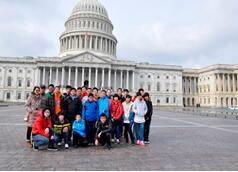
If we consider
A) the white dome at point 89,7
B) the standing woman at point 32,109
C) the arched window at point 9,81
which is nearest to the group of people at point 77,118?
the standing woman at point 32,109

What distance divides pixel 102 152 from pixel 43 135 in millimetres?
2391

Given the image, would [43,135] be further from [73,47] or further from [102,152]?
[73,47]

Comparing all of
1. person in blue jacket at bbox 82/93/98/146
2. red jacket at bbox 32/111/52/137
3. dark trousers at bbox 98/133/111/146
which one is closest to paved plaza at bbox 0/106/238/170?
dark trousers at bbox 98/133/111/146

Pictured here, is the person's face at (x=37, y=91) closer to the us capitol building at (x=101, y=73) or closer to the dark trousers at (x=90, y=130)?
the dark trousers at (x=90, y=130)

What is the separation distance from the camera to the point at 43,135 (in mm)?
7719

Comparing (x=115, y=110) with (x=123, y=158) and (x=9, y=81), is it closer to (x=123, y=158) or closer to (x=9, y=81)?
(x=123, y=158)

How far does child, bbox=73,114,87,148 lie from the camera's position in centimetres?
820

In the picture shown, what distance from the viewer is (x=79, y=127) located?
27.0ft

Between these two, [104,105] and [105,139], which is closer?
[105,139]

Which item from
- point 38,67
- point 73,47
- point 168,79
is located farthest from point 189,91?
→ point 38,67

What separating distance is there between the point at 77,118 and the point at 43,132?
1392mm

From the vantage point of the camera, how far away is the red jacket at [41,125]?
770 centimetres

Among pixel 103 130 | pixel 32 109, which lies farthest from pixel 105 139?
pixel 32 109

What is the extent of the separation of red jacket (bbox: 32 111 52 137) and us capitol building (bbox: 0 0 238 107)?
59.4m
